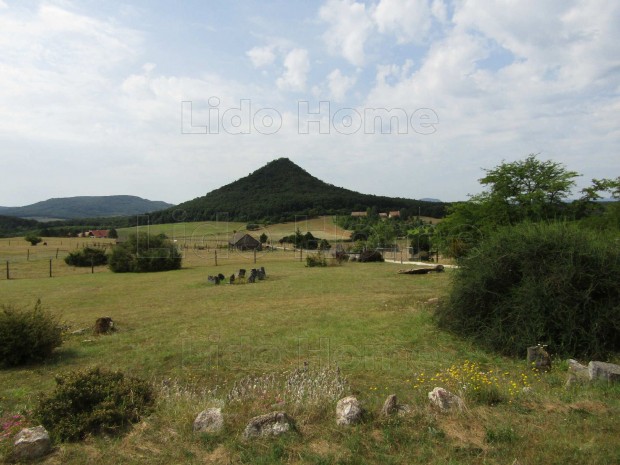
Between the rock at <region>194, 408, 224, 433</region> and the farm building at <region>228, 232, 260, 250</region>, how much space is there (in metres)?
57.8

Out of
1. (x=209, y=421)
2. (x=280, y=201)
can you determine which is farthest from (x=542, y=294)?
(x=280, y=201)

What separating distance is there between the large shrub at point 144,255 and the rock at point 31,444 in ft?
112

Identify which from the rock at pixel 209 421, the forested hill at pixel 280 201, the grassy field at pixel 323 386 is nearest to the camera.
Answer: the grassy field at pixel 323 386

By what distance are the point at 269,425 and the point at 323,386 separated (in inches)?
62.1

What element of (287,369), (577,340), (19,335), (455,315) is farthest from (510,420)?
(19,335)

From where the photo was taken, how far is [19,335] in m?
8.93

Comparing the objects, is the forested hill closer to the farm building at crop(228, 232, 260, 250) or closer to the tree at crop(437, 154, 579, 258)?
the farm building at crop(228, 232, 260, 250)

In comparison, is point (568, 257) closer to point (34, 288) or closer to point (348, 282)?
point (348, 282)

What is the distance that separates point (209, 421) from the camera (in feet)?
16.4

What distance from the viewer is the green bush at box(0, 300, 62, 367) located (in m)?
8.80

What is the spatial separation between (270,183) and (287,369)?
10530 centimetres

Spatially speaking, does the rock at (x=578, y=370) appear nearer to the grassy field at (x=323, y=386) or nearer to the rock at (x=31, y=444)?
the grassy field at (x=323, y=386)

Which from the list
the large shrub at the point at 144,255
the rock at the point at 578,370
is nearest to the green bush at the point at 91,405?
the rock at the point at 578,370

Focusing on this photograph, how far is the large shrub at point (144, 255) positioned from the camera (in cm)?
3662
